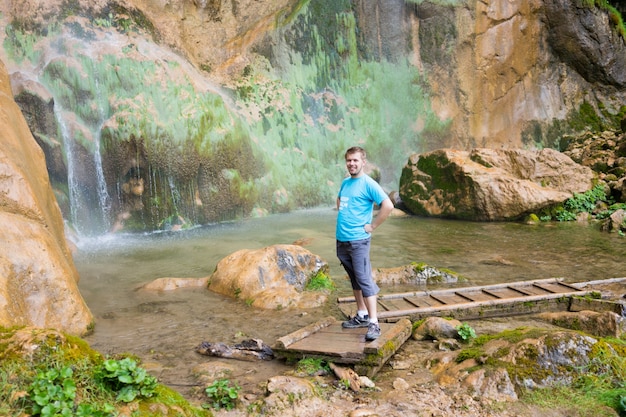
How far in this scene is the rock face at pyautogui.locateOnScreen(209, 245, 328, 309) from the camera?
23.0 feet

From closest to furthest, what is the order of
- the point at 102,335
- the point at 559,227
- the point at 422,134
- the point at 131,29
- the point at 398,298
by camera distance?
the point at 102,335
the point at 398,298
the point at 559,227
the point at 131,29
the point at 422,134

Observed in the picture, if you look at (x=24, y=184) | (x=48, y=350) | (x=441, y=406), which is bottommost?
(x=441, y=406)

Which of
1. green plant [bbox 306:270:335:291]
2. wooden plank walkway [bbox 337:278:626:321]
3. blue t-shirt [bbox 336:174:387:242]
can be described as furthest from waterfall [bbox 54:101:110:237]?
blue t-shirt [bbox 336:174:387:242]

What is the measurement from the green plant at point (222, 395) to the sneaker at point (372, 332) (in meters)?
1.34

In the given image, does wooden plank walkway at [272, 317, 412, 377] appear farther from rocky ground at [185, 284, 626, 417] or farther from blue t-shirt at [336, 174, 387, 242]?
blue t-shirt at [336, 174, 387, 242]

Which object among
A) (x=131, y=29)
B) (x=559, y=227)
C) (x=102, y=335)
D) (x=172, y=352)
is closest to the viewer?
(x=172, y=352)

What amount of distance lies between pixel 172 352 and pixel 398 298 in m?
3.09

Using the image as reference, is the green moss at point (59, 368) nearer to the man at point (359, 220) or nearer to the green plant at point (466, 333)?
the man at point (359, 220)

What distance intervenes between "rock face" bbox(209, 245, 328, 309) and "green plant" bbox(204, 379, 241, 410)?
2.95 metres

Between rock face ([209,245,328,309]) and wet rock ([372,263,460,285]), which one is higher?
rock face ([209,245,328,309])

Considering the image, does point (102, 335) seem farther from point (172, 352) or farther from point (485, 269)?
point (485, 269)

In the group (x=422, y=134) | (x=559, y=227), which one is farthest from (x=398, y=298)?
(x=422, y=134)

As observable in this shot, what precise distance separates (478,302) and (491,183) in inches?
398

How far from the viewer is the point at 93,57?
50.3ft
